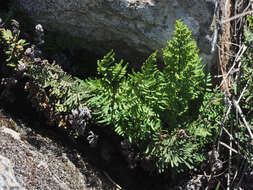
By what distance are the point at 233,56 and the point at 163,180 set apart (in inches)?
53.3

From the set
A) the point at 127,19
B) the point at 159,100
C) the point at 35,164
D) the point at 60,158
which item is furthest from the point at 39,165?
the point at 127,19

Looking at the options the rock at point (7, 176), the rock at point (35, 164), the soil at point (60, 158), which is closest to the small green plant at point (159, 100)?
the soil at point (60, 158)

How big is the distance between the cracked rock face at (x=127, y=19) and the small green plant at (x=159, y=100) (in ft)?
1.17

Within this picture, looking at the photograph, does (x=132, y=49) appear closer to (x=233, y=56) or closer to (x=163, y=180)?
(x=233, y=56)

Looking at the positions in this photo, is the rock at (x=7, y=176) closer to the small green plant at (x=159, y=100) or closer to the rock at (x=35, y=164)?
the rock at (x=35, y=164)

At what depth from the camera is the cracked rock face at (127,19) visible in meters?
2.79

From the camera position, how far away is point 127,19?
284cm

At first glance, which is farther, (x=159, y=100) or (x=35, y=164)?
(x=159, y=100)

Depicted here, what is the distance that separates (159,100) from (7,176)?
1275 millimetres

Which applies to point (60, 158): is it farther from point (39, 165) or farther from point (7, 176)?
point (7, 176)

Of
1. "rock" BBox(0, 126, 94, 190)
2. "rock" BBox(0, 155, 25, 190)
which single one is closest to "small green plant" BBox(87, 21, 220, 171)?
"rock" BBox(0, 126, 94, 190)

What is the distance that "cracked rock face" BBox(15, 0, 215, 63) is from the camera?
279 centimetres

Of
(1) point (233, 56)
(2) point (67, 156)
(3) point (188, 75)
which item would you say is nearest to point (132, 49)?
(3) point (188, 75)

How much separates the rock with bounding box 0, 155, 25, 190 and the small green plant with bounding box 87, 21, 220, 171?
2.41 feet
